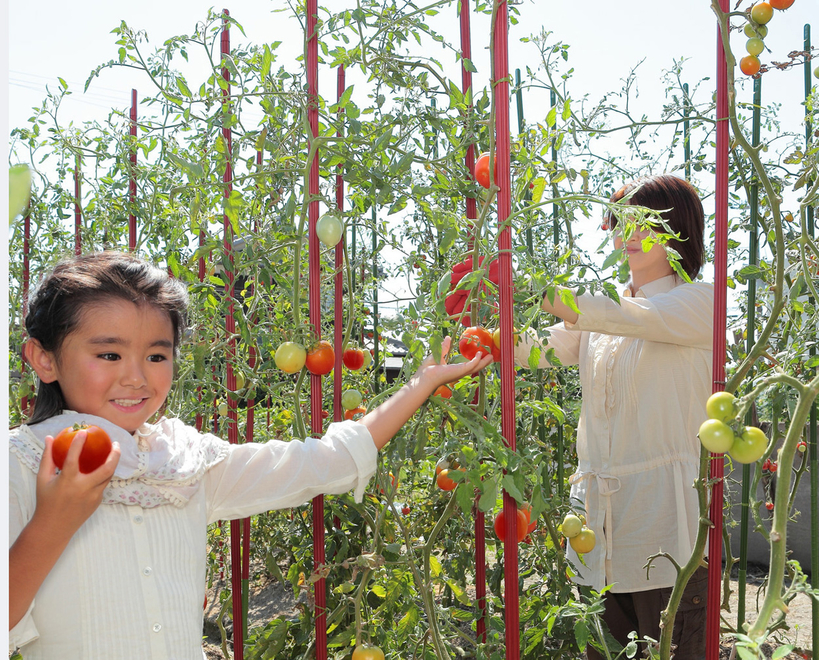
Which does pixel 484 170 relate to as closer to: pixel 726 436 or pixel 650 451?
pixel 726 436

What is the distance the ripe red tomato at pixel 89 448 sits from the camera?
81 cm

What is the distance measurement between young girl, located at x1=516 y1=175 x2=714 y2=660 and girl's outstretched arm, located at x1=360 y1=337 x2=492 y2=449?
1.24 ft

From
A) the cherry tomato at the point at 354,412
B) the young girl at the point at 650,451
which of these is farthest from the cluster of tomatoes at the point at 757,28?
the cherry tomato at the point at 354,412

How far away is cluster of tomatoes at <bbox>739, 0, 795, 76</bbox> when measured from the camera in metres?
1.01

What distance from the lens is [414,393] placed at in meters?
1.05

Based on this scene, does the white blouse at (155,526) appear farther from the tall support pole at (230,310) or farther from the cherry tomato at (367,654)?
the tall support pole at (230,310)

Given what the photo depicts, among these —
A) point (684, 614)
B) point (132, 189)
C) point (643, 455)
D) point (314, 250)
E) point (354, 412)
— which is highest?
point (132, 189)

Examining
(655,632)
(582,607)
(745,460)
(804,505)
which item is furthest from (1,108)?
(804,505)

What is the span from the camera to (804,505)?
3.09 meters

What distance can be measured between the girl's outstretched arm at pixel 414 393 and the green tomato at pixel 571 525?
491 millimetres

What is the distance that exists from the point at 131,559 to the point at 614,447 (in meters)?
1.00

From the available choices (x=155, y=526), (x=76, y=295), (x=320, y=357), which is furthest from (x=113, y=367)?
(x=320, y=357)

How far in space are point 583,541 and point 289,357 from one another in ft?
2.28

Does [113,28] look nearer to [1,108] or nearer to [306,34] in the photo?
[306,34]
